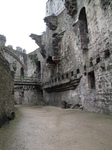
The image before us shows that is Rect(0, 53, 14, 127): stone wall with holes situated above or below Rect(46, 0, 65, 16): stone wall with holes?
below

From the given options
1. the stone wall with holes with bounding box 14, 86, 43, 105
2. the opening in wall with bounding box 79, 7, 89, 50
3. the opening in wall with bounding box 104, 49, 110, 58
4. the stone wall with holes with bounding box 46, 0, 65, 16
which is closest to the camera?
the opening in wall with bounding box 104, 49, 110, 58

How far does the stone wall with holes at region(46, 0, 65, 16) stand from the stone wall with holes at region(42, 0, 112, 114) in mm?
1858

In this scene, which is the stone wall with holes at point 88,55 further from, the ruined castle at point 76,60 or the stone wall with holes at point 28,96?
the stone wall with holes at point 28,96

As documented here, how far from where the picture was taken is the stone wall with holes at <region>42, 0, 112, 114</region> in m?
6.54

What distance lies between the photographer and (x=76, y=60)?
1003cm

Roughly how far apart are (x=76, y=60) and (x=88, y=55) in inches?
62.7

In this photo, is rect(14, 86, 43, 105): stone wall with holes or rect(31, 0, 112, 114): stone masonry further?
rect(14, 86, 43, 105): stone wall with holes

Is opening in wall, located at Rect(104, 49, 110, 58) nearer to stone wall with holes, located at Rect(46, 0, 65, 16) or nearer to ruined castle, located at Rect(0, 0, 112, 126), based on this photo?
ruined castle, located at Rect(0, 0, 112, 126)

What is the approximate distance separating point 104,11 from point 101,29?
2.89 ft

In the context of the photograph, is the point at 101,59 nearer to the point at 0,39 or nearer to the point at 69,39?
the point at 69,39

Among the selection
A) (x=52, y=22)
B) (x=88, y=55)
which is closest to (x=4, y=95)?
(x=88, y=55)

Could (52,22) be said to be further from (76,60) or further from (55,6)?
(76,60)

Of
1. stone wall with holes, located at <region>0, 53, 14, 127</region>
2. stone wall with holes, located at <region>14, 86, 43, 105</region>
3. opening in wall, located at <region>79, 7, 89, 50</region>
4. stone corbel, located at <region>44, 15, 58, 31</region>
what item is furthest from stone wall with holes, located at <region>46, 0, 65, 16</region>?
stone wall with holes, located at <region>0, 53, 14, 127</region>

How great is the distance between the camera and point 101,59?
689 centimetres
